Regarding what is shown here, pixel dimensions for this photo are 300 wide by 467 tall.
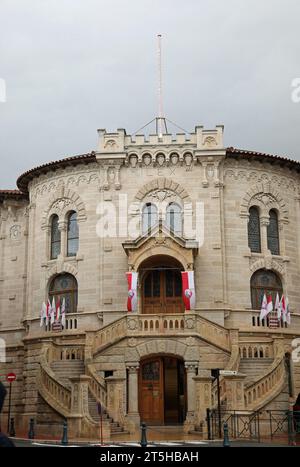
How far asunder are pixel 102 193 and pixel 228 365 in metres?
12.7

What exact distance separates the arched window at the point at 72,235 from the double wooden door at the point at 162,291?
4.89 m

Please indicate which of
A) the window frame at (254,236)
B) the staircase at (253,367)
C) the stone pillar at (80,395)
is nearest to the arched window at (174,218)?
the window frame at (254,236)

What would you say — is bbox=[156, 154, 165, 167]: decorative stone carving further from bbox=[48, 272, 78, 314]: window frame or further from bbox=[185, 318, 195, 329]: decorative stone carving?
bbox=[185, 318, 195, 329]: decorative stone carving

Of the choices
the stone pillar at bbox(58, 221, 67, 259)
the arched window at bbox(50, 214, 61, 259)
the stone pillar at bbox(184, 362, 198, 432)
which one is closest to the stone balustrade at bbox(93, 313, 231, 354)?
the stone pillar at bbox(184, 362, 198, 432)

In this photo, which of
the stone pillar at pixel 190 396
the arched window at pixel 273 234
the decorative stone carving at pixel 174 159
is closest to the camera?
the stone pillar at pixel 190 396

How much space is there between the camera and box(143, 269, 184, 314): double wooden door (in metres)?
36.4

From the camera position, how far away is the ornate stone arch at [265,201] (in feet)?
125

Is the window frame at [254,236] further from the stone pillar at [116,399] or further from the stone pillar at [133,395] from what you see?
the stone pillar at [116,399]

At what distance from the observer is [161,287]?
36.7 m

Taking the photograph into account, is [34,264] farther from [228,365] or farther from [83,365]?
[228,365]

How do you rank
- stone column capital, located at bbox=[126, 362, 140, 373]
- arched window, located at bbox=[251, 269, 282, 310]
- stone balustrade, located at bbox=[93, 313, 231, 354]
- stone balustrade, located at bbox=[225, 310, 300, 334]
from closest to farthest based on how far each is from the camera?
stone column capital, located at bbox=[126, 362, 140, 373] < stone balustrade, located at bbox=[93, 313, 231, 354] < stone balustrade, located at bbox=[225, 310, 300, 334] < arched window, located at bbox=[251, 269, 282, 310]

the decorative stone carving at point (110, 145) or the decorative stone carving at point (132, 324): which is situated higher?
the decorative stone carving at point (110, 145)

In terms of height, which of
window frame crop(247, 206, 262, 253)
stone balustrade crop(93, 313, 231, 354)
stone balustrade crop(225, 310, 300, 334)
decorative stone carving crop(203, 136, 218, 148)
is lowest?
stone balustrade crop(93, 313, 231, 354)

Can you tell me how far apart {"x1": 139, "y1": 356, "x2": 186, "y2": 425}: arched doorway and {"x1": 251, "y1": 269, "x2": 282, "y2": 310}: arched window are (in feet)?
21.8
